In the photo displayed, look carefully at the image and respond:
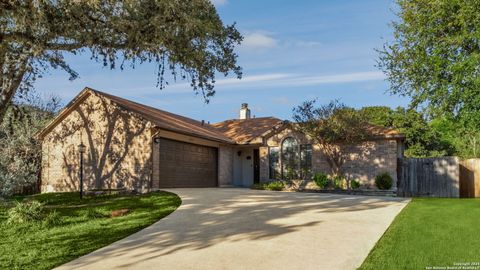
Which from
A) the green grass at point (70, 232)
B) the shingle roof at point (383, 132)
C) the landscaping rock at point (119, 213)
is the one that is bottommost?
the green grass at point (70, 232)

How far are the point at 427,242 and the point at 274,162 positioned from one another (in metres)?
16.1

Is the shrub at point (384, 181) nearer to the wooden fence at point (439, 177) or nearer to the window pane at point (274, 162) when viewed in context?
the wooden fence at point (439, 177)

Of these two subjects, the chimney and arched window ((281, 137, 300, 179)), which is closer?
arched window ((281, 137, 300, 179))

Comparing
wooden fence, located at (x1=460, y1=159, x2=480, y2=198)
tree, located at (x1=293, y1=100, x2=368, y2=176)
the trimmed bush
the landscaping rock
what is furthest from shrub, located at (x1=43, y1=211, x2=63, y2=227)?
wooden fence, located at (x1=460, y1=159, x2=480, y2=198)

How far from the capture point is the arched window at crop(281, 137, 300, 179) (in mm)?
23172

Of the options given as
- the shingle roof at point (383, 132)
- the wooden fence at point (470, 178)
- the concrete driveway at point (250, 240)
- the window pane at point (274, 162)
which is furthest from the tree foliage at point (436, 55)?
the window pane at point (274, 162)

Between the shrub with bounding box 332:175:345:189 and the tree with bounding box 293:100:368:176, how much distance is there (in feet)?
0.72

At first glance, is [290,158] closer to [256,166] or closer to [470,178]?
[256,166]

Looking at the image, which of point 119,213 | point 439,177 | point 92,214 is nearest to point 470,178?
point 439,177

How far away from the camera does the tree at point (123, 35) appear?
11.1 m

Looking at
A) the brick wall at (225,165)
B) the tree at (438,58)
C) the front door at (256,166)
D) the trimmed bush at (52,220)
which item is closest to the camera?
the trimmed bush at (52,220)

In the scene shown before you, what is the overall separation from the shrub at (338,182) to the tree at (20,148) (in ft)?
49.0

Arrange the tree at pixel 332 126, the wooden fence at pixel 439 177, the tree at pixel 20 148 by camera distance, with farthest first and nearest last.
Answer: the tree at pixel 332 126 → the wooden fence at pixel 439 177 → the tree at pixel 20 148

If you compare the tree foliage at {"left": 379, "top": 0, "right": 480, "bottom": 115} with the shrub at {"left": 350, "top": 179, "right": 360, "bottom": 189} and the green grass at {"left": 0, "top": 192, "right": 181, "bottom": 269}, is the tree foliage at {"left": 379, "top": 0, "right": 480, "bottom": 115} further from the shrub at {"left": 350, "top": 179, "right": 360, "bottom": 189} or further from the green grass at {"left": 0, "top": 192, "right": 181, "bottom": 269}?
the green grass at {"left": 0, "top": 192, "right": 181, "bottom": 269}
